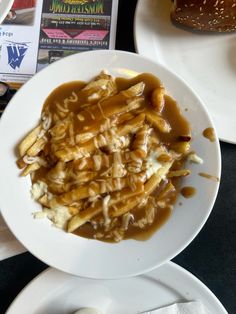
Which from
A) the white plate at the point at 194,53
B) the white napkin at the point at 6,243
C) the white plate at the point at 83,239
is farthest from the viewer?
A: the white plate at the point at 194,53

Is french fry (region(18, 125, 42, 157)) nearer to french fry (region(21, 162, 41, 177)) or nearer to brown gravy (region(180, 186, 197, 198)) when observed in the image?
french fry (region(21, 162, 41, 177))

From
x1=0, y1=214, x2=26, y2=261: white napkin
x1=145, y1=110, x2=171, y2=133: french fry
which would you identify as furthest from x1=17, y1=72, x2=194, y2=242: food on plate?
x1=0, y1=214, x2=26, y2=261: white napkin

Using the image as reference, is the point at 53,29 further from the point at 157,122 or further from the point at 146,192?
the point at 146,192

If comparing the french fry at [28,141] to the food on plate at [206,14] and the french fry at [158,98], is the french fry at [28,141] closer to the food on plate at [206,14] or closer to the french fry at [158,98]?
the french fry at [158,98]

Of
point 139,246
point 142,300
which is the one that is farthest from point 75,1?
point 142,300

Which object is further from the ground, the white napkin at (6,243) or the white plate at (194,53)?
the white plate at (194,53)

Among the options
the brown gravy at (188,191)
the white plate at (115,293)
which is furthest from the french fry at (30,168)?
the brown gravy at (188,191)

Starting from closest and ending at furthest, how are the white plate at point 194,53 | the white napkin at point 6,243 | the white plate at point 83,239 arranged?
the white plate at point 83,239
the white napkin at point 6,243
the white plate at point 194,53

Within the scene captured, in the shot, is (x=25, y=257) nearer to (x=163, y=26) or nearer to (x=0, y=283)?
(x=0, y=283)
